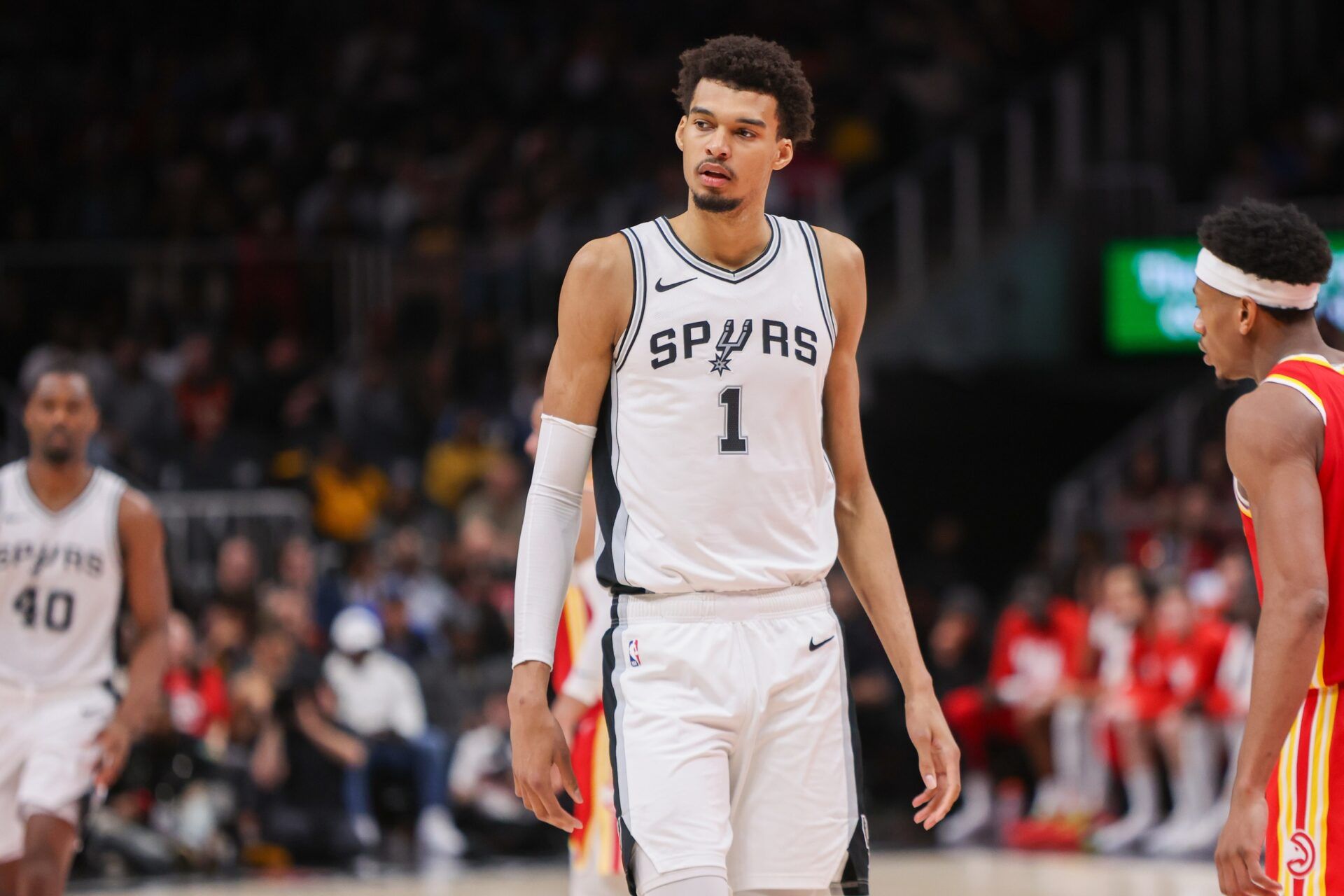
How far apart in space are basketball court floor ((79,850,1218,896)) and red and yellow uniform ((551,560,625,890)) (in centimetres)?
432

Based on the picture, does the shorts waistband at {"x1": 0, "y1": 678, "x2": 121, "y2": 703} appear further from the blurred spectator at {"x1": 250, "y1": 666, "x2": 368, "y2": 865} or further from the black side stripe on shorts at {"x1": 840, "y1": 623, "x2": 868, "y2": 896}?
the blurred spectator at {"x1": 250, "y1": 666, "x2": 368, "y2": 865}

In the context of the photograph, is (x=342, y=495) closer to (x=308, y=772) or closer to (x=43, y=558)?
(x=308, y=772)

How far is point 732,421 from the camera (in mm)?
4027

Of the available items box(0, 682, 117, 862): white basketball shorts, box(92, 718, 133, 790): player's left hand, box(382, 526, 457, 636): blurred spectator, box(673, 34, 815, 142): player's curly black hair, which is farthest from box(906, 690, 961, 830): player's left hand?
box(382, 526, 457, 636): blurred spectator

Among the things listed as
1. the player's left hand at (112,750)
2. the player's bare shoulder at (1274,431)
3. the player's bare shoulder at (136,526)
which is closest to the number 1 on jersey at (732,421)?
the player's bare shoulder at (1274,431)

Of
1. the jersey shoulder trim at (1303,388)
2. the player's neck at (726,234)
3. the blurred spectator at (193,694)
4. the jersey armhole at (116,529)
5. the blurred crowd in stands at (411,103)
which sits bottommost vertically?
the blurred spectator at (193,694)

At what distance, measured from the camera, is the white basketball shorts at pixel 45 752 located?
20.6 feet

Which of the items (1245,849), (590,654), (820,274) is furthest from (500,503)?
(1245,849)

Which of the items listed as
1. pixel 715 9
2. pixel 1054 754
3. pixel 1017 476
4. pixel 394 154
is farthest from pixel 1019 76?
pixel 1054 754

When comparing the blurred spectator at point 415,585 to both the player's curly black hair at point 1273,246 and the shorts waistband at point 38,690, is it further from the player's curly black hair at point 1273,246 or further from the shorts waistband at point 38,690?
the player's curly black hair at point 1273,246

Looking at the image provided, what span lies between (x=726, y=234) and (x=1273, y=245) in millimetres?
1177

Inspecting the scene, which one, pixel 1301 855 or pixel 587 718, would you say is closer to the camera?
pixel 1301 855

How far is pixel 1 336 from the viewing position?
14.4 meters

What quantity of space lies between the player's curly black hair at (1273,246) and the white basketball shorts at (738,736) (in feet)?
3.92
